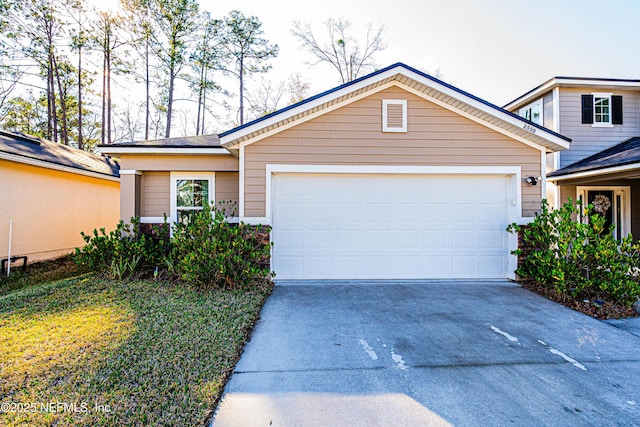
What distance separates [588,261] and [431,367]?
3837 millimetres

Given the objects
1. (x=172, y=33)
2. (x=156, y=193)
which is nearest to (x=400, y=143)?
A: (x=156, y=193)

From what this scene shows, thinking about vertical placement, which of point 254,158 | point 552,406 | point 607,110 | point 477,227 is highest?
point 607,110

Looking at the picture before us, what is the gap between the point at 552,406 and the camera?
2422 mm

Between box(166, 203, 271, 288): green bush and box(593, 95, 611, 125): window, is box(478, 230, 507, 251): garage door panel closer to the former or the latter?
box(166, 203, 271, 288): green bush

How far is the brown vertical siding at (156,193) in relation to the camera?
24.6ft

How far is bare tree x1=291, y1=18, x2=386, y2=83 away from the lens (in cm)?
1789

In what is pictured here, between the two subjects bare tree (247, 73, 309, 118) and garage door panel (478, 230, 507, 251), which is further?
bare tree (247, 73, 309, 118)

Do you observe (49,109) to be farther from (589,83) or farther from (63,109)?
(589,83)

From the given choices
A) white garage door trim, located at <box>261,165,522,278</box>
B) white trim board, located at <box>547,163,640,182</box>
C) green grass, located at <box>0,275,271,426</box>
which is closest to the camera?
green grass, located at <box>0,275,271,426</box>

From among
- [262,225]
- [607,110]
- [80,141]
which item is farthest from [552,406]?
[80,141]

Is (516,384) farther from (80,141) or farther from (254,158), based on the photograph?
(80,141)

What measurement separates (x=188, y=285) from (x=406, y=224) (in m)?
4.30

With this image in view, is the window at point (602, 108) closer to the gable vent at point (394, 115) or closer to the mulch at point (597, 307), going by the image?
the mulch at point (597, 307)

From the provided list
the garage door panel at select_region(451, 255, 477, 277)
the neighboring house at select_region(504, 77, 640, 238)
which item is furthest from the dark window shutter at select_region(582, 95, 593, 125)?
the garage door panel at select_region(451, 255, 477, 277)
